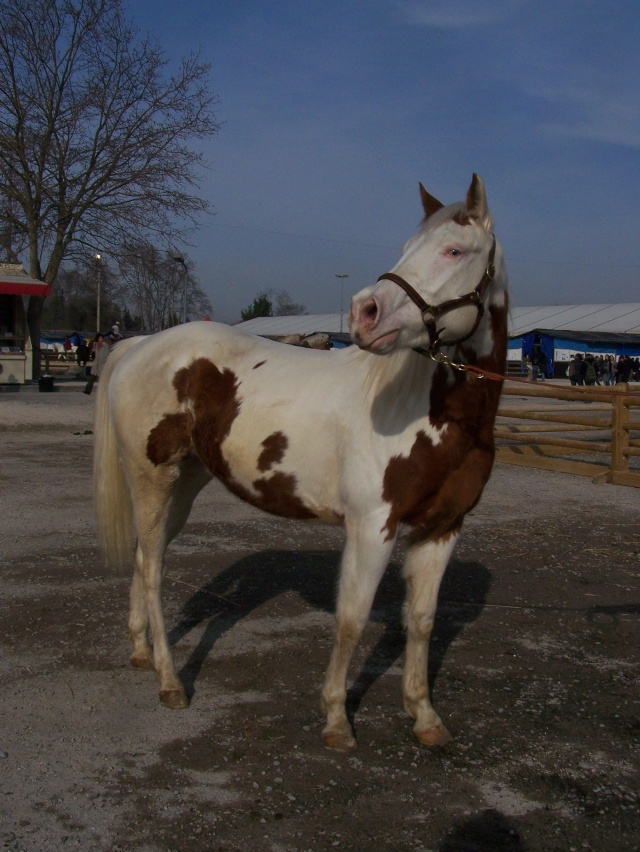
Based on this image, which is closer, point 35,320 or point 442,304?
point 442,304

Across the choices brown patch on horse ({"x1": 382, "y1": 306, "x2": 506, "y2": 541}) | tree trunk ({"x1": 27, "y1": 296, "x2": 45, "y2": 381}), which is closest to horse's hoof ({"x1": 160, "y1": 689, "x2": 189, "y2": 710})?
brown patch on horse ({"x1": 382, "y1": 306, "x2": 506, "y2": 541})

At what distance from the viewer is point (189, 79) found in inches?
999

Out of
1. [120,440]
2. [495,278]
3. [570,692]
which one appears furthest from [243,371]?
[570,692]

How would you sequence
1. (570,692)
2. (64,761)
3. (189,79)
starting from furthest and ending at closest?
(189,79), (570,692), (64,761)

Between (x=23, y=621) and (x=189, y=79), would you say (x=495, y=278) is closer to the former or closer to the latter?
(x=23, y=621)

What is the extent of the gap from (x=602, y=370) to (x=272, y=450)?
121 feet

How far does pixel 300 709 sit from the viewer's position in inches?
137

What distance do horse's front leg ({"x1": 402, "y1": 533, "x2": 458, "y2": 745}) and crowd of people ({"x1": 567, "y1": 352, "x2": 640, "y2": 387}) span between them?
30.0 metres

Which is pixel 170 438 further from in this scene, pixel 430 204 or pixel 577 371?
pixel 577 371

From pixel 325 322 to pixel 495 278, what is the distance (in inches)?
2474

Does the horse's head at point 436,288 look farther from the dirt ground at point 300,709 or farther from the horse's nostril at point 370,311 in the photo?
the dirt ground at point 300,709

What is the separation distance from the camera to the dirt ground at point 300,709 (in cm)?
263

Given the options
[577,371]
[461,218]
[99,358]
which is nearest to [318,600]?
[461,218]

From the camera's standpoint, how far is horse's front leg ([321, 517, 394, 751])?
3.12m
